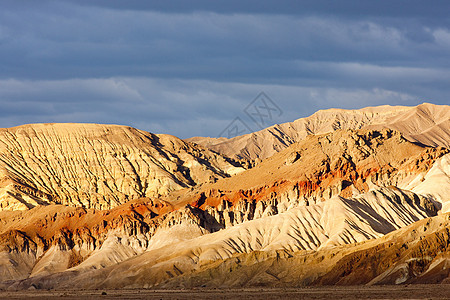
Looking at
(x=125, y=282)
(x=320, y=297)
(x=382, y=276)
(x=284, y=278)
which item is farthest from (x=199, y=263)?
(x=320, y=297)

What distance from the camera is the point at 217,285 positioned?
577 feet

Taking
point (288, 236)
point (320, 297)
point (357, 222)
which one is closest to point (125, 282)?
point (288, 236)

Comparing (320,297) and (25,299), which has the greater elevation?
(25,299)

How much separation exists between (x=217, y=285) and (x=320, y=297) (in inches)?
2479

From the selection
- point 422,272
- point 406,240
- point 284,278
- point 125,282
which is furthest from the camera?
point 125,282

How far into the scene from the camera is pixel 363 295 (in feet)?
374

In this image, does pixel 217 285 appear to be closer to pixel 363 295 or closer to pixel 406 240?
pixel 406 240

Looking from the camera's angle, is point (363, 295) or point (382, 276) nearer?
point (363, 295)

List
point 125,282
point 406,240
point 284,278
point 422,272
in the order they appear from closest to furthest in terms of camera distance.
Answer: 1. point 422,272
2. point 406,240
3. point 284,278
4. point 125,282

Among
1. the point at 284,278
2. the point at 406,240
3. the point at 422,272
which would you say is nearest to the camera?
the point at 422,272

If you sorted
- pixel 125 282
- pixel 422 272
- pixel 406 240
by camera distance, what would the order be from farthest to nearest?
1. pixel 125 282
2. pixel 406 240
3. pixel 422 272

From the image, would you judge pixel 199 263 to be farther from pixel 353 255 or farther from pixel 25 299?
pixel 25 299

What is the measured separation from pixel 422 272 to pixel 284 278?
1552 inches

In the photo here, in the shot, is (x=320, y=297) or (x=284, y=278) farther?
(x=284, y=278)
